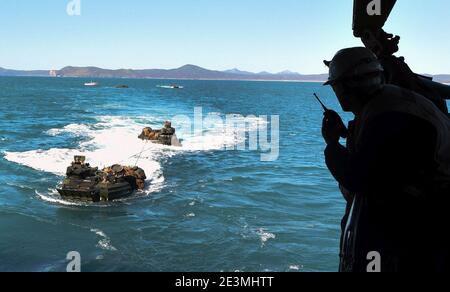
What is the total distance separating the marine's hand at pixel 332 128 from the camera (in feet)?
10.6

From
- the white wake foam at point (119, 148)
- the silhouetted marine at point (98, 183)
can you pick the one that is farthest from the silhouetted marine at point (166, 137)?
the silhouetted marine at point (98, 183)

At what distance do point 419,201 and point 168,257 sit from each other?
14834 mm

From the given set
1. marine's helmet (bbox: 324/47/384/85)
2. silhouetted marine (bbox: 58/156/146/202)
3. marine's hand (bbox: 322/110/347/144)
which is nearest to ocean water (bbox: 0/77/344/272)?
silhouetted marine (bbox: 58/156/146/202)

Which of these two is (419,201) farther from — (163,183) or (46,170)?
(46,170)

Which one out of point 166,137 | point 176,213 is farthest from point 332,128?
point 166,137

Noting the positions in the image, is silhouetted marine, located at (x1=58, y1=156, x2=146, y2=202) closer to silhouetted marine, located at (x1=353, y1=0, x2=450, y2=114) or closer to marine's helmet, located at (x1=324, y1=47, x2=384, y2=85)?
silhouetted marine, located at (x1=353, y1=0, x2=450, y2=114)

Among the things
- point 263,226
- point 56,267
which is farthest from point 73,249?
point 263,226

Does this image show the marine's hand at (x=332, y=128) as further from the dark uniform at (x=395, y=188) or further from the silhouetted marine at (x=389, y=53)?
the silhouetted marine at (x=389, y=53)

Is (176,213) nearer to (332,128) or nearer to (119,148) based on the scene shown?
(119,148)

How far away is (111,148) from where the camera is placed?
131ft

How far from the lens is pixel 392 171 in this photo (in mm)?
2818

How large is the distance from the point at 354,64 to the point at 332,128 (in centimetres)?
41

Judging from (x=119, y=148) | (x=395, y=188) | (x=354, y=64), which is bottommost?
(x=119, y=148)

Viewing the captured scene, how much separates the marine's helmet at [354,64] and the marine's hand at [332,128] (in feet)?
0.73
